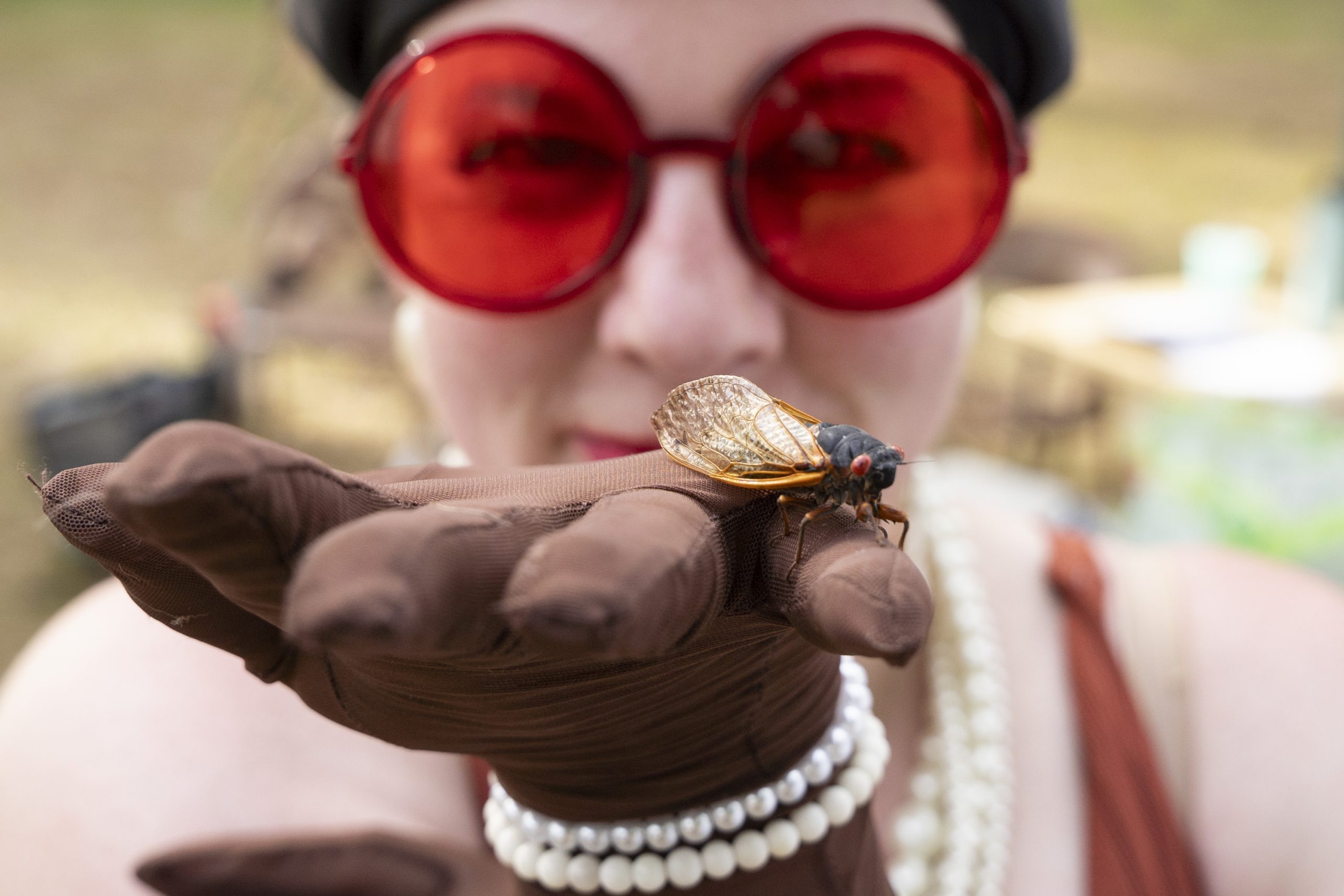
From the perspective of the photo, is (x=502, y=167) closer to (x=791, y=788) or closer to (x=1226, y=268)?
(x=791, y=788)

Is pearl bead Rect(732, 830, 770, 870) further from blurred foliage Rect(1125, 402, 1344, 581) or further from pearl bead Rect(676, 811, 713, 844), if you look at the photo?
blurred foliage Rect(1125, 402, 1344, 581)

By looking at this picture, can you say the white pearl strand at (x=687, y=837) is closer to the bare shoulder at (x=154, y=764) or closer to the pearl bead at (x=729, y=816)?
the pearl bead at (x=729, y=816)

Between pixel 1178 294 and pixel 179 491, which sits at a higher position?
pixel 179 491

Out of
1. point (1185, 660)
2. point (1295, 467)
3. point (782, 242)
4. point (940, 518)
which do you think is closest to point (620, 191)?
point (782, 242)

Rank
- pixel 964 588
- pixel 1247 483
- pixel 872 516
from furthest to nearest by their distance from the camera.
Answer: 1. pixel 1247 483
2. pixel 964 588
3. pixel 872 516

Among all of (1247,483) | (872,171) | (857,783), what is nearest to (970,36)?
(872,171)

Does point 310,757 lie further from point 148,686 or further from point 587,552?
point 587,552
